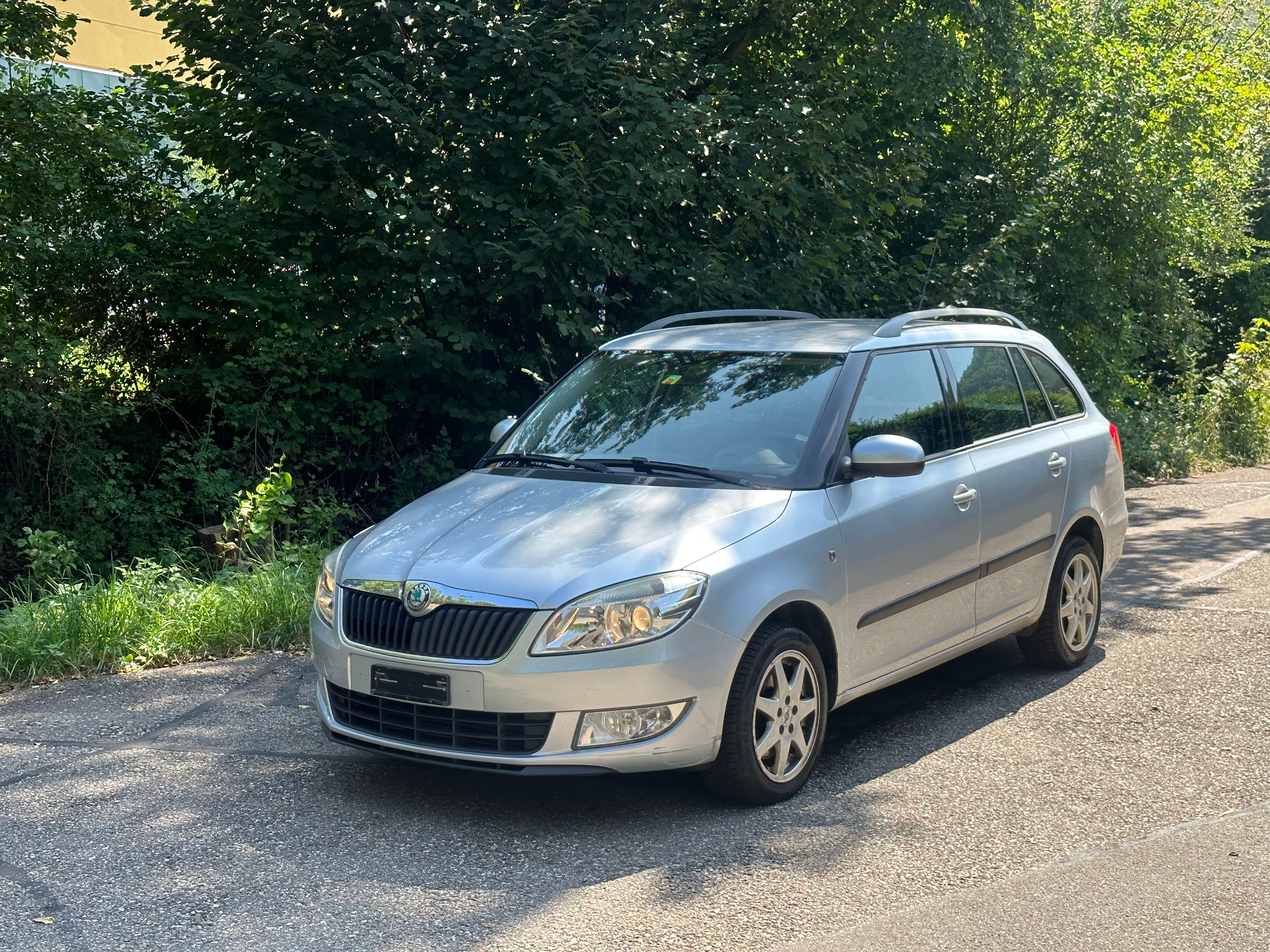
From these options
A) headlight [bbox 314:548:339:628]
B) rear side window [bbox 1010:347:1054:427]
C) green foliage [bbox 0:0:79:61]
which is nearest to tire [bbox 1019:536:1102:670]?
rear side window [bbox 1010:347:1054:427]

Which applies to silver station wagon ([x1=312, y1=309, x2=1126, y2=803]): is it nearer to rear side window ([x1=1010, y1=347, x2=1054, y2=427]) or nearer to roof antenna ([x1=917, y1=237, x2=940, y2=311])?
rear side window ([x1=1010, y1=347, x2=1054, y2=427])

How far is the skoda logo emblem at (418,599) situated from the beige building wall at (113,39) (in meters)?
26.9

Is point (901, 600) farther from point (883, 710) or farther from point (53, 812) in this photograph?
point (53, 812)

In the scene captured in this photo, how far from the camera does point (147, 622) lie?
740 cm

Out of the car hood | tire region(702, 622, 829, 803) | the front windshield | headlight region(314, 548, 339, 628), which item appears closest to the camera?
the car hood

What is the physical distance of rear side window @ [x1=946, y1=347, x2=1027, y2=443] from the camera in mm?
6395

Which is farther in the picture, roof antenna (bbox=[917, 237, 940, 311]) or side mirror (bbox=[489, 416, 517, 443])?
roof antenna (bbox=[917, 237, 940, 311])

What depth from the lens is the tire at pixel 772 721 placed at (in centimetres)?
482

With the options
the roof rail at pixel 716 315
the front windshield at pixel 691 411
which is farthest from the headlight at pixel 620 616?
the roof rail at pixel 716 315

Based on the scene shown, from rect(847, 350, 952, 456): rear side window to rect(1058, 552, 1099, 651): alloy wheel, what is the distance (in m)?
1.33

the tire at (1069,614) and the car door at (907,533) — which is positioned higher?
the car door at (907,533)

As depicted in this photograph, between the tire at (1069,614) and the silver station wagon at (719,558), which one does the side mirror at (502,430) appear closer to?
the silver station wagon at (719,558)

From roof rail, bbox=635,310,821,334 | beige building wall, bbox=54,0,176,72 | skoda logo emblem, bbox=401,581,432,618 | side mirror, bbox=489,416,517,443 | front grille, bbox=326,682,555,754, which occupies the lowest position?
front grille, bbox=326,682,555,754

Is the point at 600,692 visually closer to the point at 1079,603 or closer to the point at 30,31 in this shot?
the point at 1079,603
